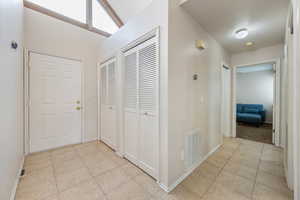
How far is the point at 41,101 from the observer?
2.60 metres

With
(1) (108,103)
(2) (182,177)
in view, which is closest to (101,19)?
(1) (108,103)

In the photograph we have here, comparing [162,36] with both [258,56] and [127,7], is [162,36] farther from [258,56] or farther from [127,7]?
[258,56]

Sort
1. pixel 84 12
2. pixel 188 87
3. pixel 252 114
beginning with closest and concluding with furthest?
pixel 188 87
pixel 84 12
pixel 252 114

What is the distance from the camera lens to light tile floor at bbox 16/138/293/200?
143 centimetres

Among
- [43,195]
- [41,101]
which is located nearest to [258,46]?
[43,195]

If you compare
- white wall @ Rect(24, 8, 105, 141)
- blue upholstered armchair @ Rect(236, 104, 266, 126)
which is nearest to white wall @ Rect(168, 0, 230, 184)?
white wall @ Rect(24, 8, 105, 141)

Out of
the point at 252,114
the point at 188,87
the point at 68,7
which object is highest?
the point at 68,7

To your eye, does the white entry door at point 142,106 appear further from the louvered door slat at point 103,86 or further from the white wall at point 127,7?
the white wall at point 127,7

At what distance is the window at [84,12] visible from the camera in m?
2.68

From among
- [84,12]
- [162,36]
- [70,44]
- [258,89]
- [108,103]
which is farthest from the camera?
[258,89]

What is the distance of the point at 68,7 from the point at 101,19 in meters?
0.81

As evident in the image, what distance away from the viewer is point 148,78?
1.75 metres

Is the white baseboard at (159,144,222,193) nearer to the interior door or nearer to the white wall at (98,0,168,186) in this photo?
the white wall at (98,0,168,186)

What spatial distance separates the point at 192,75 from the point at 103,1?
144 inches
